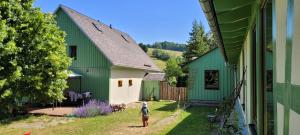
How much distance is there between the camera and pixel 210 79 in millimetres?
19438

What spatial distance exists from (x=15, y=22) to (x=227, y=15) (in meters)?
10.9

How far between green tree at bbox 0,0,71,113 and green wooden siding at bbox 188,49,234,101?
28.7ft

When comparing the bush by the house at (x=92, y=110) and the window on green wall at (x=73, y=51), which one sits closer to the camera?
the bush by the house at (x=92, y=110)

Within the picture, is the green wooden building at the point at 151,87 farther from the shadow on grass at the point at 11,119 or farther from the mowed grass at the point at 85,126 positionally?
the shadow on grass at the point at 11,119

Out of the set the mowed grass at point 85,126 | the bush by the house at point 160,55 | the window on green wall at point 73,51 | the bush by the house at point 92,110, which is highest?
the bush by the house at point 160,55

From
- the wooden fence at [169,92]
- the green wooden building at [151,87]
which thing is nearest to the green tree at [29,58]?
the green wooden building at [151,87]

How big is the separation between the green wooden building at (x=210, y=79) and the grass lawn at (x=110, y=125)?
4.28 m

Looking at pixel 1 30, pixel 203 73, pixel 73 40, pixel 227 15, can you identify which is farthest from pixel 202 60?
pixel 227 15

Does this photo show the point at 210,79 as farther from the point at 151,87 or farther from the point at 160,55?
the point at 160,55

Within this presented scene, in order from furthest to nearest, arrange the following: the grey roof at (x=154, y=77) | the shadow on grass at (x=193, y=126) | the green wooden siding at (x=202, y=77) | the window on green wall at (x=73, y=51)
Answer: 1. the grey roof at (x=154, y=77)
2. the window on green wall at (x=73, y=51)
3. the green wooden siding at (x=202, y=77)
4. the shadow on grass at (x=193, y=126)

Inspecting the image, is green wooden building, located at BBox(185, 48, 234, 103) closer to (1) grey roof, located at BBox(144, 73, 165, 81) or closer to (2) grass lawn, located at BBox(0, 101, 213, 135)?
(2) grass lawn, located at BBox(0, 101, 213, 135)

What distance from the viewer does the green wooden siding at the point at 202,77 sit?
1891 cm

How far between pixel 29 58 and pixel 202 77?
1092cm

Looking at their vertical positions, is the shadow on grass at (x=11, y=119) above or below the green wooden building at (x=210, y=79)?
below
